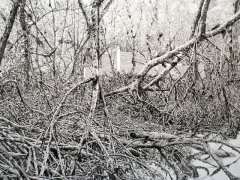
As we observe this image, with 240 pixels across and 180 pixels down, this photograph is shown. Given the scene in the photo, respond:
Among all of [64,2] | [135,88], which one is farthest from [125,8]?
[135,88]

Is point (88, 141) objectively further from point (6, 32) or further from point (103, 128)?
point (6, 32)

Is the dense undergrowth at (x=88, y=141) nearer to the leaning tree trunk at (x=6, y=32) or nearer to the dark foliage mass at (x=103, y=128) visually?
the dark foliage mass at (x=103, y=128)

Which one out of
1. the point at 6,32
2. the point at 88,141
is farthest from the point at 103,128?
the point at 6,32

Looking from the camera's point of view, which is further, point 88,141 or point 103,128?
point 88,141

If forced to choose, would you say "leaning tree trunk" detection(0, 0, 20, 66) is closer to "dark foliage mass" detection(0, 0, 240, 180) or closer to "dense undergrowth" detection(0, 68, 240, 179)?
"dark foliage mass" detection(0, 0, 240, 180)

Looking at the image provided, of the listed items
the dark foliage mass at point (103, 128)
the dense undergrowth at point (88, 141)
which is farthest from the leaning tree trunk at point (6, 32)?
the dense undergrowth at point (88, 141)

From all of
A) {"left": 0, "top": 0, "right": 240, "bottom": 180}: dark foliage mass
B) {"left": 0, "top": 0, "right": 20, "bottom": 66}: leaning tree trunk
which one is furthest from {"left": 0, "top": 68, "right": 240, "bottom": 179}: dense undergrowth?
{"left": 0, "top": 0, "right": 20, "bottom": 66}: leaning tree trunk

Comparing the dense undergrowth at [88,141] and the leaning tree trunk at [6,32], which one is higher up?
the leaning tree trunk at [6,32]

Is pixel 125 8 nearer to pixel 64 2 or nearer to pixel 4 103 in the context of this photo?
pixel 64 2

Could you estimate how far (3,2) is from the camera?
25.0 ft

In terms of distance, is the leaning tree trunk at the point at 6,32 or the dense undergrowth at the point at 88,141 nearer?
the dense undergrowth at the point at 88,141

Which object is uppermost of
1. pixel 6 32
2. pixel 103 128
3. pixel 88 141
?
pixel 6 32

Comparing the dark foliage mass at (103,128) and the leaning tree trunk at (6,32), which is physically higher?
the leaning tree trunk at (6,32)

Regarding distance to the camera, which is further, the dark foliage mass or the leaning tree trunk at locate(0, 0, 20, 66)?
the leaning tree trunk at locate(0, 0, 20, 66)
